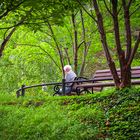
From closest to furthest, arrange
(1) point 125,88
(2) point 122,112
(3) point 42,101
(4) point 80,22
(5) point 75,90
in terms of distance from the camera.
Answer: (2) point 122,112
(1) point 125,88
(3) point 42,101
(5) point 75,90
(4) point 80,22

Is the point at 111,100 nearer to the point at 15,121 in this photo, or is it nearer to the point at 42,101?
the point at 15,121

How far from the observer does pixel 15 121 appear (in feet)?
21.0

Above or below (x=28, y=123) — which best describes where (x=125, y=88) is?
above

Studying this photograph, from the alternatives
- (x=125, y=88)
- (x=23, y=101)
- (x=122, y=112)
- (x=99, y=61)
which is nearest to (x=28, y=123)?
(x=122, y=112)

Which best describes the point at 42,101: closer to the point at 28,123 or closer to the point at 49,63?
the point at 28,123

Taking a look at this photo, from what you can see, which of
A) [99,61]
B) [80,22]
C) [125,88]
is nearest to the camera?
[125,88]

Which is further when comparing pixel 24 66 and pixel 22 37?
pixel 24 66

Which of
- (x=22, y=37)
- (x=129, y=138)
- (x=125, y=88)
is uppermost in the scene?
(x=22, y=37)

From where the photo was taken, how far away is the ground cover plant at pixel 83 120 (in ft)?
17.1

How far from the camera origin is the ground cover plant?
5219 millimetres

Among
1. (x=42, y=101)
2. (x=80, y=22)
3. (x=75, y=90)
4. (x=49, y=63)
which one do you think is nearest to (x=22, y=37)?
(x=80, y=22)

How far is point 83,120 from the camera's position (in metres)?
6.05

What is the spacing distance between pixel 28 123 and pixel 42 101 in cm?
269

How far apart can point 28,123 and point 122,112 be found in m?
1.71
